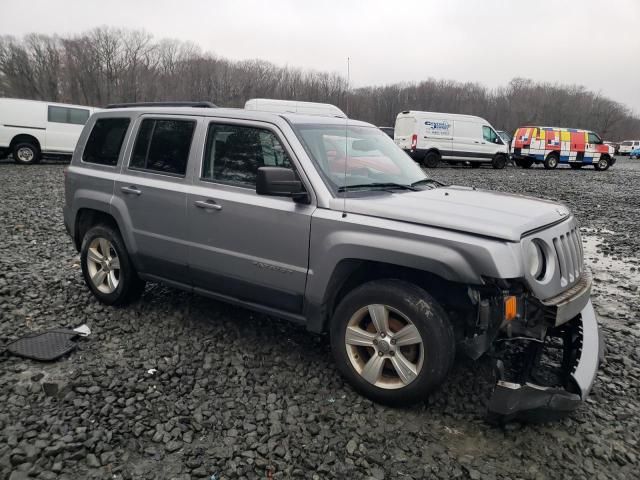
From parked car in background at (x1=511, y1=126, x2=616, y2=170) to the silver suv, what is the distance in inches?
939

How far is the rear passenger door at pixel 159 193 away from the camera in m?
3.94

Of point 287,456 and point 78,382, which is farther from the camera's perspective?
point 78,382

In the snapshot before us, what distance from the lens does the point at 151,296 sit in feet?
16.1

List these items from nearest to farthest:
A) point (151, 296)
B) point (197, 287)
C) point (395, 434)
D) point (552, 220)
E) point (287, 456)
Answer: point (287, 456), point (395, 434), point (552, 220), point (197, 287), point (151, 296)

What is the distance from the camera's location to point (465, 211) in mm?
3000

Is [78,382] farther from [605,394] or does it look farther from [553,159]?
[553,159]

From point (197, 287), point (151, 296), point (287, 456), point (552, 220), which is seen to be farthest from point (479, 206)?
point (151, 296)

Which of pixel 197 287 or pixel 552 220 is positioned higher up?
pixel 552 220

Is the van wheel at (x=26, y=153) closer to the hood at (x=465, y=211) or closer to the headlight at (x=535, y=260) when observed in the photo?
the hood at (x=465, y=211)

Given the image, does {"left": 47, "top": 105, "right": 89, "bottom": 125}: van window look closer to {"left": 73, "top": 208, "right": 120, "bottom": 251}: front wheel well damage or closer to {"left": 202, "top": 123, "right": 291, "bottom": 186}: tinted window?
{"left": 73, "top": 208, "right": 120, "bottom": 251}: front wheel well damage

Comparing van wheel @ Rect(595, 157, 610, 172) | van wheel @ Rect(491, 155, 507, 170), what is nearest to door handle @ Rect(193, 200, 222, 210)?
van wheel @ Rect(491, 155, 507, 170)

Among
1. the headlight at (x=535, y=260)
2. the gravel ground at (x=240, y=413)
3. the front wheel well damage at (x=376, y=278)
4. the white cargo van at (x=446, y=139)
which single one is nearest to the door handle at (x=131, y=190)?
the gravel ground at (x=240, y=413)

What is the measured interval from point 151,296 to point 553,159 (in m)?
25.4

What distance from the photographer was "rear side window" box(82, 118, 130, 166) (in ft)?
14.6
